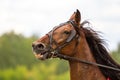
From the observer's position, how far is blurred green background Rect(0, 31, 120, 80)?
77.0 meters

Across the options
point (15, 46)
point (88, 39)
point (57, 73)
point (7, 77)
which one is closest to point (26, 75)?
point (7, 77)

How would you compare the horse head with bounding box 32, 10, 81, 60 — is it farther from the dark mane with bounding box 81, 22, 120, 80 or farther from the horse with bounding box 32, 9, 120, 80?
the dark mane with bounding box 81, 22, 120, 80

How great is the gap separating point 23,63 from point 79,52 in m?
80.6

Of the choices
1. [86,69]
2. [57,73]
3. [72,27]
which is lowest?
[57,73]

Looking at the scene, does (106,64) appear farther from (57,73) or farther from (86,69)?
(57,73)

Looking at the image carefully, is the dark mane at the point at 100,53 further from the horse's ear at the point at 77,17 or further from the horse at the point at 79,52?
the horse's ear at the point at 77,17

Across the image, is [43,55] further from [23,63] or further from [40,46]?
[23,63]

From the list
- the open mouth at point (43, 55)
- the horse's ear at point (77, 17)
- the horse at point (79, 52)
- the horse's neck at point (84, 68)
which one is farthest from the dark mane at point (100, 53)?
the open mouth at point (43, 55)

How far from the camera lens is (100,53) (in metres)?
11.5

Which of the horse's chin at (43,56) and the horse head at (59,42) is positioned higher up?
the horse head at (59,42)

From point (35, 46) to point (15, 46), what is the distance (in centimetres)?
8792

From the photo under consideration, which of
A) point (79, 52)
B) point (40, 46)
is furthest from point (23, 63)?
point (40, 46)

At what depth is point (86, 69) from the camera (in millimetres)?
11383

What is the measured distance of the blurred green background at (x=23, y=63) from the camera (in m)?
77.0
